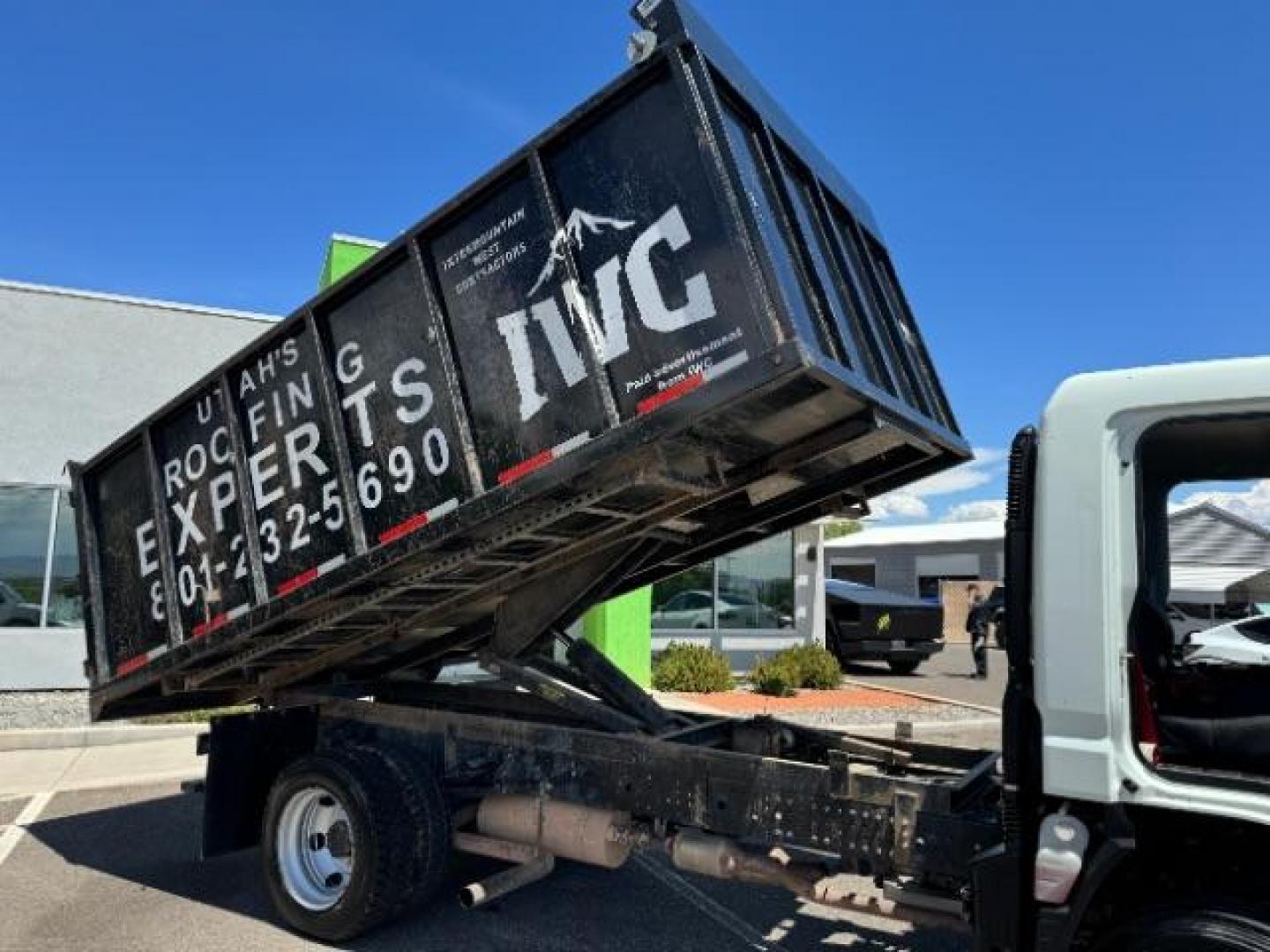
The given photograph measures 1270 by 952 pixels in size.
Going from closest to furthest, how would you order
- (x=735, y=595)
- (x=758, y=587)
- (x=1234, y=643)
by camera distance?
1. (x=1234, y=643)
2. (x=735, y=595)
3. (x=758, y=587)

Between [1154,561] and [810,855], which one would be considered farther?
[810,855]

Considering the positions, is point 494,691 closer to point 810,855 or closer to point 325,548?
point 325,548

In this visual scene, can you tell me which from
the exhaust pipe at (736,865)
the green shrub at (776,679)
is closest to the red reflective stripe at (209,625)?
the exhaust pipe at (736,865)

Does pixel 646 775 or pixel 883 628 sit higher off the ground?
pixel 883 628

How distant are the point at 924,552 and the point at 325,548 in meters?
44.8

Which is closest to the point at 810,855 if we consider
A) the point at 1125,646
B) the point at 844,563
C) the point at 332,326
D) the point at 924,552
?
the point at 1125,646

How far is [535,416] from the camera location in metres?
3.82

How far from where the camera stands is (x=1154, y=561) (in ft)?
10.8

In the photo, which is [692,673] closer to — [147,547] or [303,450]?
[147,547]

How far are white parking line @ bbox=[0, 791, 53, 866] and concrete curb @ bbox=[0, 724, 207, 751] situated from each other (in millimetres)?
1930

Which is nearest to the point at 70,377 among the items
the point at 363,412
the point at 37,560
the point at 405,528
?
the point at 37,560

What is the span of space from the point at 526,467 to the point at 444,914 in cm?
268

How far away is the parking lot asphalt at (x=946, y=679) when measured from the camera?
15.4 metres

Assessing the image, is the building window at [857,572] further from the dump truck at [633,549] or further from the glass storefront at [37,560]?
the dump truck at [633,549]
